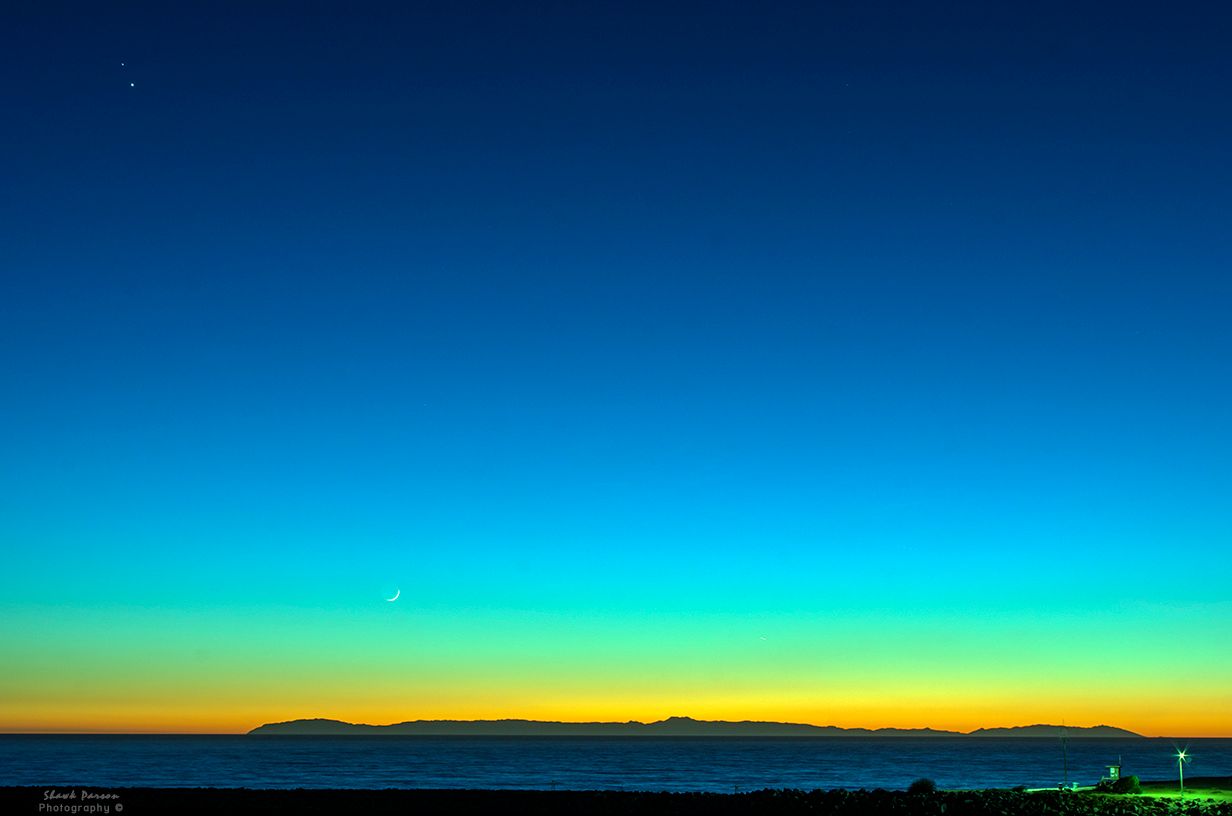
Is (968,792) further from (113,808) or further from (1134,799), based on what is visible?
(113,808)

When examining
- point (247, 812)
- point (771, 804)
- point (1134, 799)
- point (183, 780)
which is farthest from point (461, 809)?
point (183, 780)

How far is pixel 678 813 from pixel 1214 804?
27.1m

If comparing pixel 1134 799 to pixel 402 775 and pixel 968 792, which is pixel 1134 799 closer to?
pixel 968 792

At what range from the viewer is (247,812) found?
174 ft

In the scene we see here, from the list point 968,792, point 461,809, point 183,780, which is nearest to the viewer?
point 461,809

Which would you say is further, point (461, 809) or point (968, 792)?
point (968, 792)

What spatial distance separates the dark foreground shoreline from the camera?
53531 millimetres

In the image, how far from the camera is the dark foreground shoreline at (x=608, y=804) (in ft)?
176

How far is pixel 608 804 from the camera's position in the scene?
5534 centimetres

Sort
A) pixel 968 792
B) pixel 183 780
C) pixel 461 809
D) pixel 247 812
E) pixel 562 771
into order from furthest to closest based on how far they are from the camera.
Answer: pixel 562 771 → pixel 183 780 → pixel 968 792 → pixel 461 809 → pixel 247 812

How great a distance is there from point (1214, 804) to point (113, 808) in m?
53.6

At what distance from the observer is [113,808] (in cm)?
5381

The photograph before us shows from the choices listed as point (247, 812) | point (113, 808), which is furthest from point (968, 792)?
point (113, 808)

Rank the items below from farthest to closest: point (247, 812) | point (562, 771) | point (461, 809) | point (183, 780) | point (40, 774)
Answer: point (562, 771) → point (40, 774) → point (183, 780) → point (461, 809) → point (247, 812)
